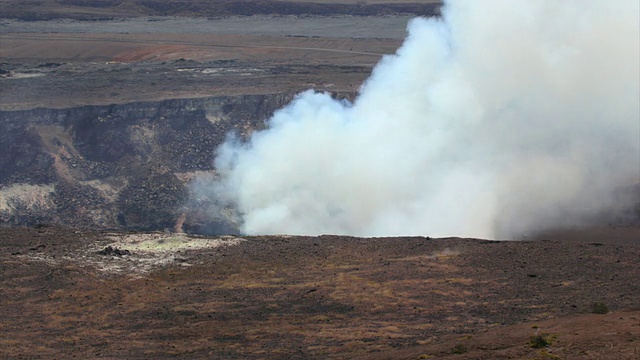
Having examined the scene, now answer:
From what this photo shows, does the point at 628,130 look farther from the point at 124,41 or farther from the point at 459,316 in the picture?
the point at 124,41

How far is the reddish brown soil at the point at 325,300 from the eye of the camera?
3244 cm

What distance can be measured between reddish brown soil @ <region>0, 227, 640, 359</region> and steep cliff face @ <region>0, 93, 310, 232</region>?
10318 mm

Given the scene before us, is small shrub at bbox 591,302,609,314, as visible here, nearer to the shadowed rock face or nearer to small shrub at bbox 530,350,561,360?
small shrub at bbox 530,350,561,360

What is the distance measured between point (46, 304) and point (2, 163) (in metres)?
23.7

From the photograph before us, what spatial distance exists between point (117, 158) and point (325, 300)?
2786 cm

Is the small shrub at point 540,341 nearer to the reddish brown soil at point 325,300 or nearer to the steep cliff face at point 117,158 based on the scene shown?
the reddish brown soil at point 325,300

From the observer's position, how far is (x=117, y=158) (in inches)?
2418

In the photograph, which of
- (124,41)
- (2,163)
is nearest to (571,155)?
(2,163)

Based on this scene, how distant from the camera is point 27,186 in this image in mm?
57156

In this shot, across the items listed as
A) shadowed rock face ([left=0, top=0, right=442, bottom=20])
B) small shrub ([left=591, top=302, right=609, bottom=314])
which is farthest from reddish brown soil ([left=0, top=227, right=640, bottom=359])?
shadowed rock face ([left=0, top=0, right=442, bottom=20])

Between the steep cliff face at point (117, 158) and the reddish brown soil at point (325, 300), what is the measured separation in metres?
10.3

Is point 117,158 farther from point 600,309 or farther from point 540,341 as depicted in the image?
point 540,341

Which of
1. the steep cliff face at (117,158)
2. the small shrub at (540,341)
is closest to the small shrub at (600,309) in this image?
the small shrub at (540,341)

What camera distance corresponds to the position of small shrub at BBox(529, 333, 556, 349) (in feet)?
97.9
